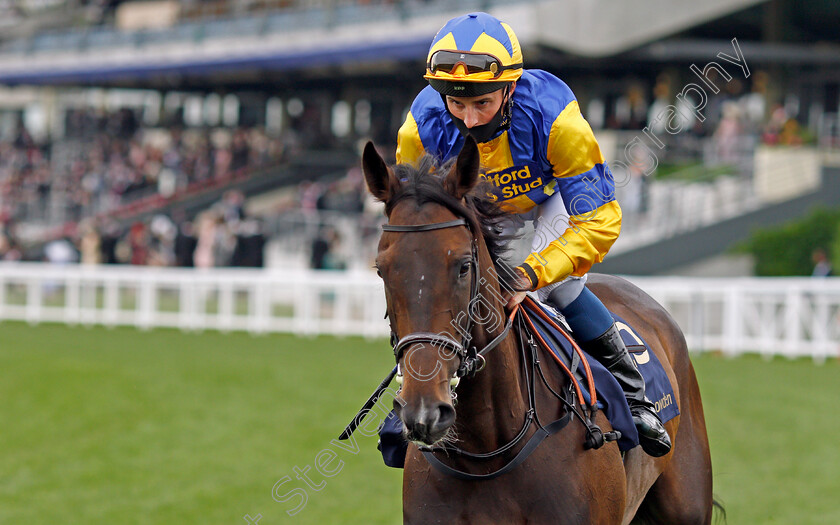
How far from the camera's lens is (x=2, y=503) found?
6.66 m

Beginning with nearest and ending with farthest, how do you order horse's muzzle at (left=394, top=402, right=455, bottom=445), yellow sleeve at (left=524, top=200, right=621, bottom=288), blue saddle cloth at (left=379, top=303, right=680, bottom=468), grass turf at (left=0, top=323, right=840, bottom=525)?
horse's muzzle at (left=394, top=402, right=455, bottom=445) < yellow sleeve at (left=524, top=200, right=621, bottom=288) < blue saddle cloth at (left=379, top=303, right=680, bottom=468) < grass turf at (left=0, top=323, right=840, bottom=525)

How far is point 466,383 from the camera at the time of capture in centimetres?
315

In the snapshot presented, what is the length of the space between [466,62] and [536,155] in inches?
18.4

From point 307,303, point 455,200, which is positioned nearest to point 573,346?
point 455,200

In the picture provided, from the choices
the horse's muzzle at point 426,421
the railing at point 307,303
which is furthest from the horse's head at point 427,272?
the railing at point 307,303

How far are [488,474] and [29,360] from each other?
9.26m

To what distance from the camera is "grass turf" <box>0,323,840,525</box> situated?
666 cm

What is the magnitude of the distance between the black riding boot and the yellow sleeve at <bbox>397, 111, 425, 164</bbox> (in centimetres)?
92

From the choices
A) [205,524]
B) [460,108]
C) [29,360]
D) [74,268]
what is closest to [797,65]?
[74,268]

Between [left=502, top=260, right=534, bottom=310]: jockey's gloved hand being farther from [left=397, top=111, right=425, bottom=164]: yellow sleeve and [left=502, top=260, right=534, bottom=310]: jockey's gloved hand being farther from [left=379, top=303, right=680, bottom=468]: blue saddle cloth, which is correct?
[left=397, top=111, right=425, bottom=164]: yellow sleeve

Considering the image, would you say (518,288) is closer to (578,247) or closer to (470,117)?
(578,247)

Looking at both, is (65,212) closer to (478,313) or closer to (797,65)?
(797,65)

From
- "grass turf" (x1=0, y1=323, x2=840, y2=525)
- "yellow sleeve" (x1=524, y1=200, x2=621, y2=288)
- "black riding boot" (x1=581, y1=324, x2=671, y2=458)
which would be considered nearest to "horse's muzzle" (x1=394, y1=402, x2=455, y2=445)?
"yellow sleeve" (x1=524, y1=200, x2=621, y2=288)

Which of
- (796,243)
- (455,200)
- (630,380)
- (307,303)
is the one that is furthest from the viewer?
(796,243)
